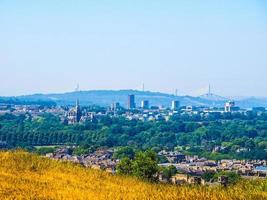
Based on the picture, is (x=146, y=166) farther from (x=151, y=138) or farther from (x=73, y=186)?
(x=151, y=138)

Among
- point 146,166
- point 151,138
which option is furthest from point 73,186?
point 151,138

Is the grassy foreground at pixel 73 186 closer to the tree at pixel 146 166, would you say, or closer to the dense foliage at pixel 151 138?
the tree at pixel 146 166

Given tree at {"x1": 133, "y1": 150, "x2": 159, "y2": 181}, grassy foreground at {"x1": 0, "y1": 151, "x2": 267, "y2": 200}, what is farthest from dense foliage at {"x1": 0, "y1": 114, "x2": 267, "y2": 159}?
grassy foreground at {"x1": 0, "y1": 151, "x2": 267, "y2": 200}

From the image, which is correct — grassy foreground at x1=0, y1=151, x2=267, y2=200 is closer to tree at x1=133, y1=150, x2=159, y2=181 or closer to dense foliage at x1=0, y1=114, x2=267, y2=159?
tree at x1=133, y1=150, x2=159, y2=181

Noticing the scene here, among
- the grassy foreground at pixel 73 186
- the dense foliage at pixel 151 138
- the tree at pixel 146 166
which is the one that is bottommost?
the dense foliage at pixel 151 138

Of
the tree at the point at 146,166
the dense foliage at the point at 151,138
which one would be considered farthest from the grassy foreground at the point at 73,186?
the dense foliage at the point at 151,138

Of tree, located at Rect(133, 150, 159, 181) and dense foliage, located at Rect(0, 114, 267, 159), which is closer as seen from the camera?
tree, located at Rect(133, 150, 159, 181)

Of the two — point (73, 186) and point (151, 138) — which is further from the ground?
point (73, 186)

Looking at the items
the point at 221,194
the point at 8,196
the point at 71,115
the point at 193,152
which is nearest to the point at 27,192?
the point at 8,196

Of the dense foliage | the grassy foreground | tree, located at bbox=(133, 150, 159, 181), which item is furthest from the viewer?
the dense foliage
